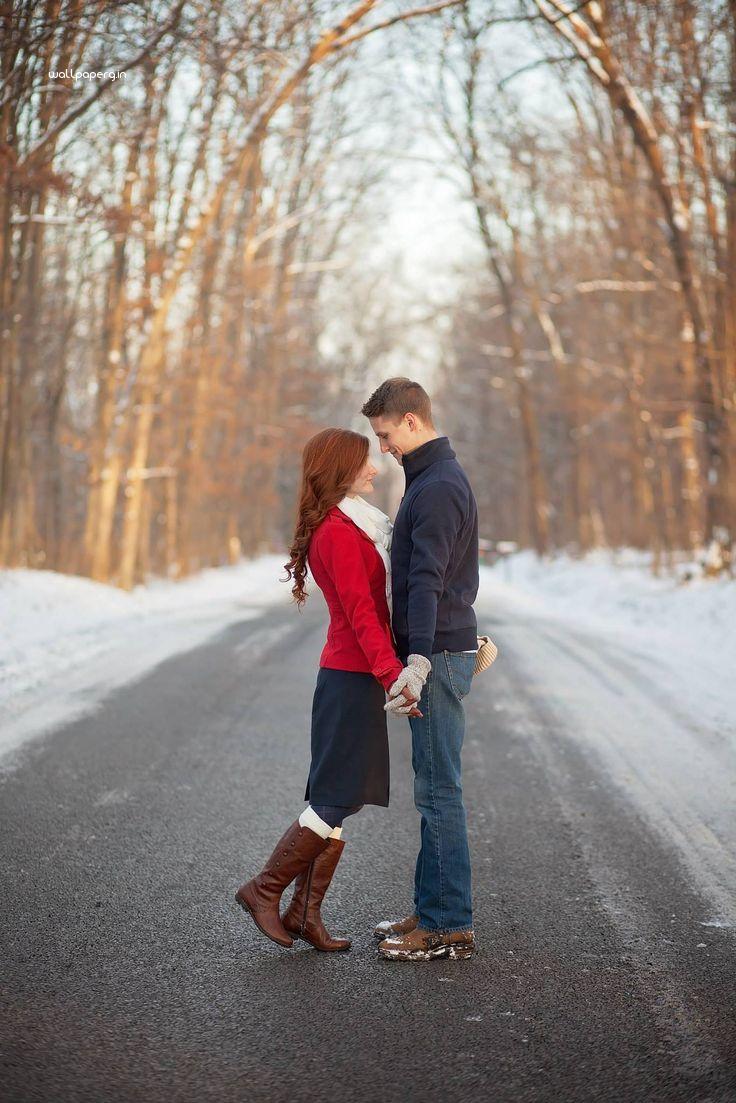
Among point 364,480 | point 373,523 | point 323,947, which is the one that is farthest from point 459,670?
point 323,947

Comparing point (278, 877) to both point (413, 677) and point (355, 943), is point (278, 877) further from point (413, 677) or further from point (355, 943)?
point (413, 677)

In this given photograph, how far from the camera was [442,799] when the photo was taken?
4219mm

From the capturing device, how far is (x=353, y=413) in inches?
2158

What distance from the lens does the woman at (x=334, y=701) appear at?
4.13 metres

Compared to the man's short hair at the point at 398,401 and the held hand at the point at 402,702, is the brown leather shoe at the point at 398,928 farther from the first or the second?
the man's short hair at the point at 398,401

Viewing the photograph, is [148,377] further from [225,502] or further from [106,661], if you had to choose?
[225,502]

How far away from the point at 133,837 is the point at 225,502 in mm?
28681

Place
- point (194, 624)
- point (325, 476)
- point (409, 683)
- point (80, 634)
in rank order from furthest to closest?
point (194, 624)
point (80, 634)
point (325, 476)
point (409, 683)

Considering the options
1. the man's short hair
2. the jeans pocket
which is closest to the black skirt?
the jeans pocket

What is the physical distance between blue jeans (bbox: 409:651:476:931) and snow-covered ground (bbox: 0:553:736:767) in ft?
13.1

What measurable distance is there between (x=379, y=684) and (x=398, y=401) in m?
1.04

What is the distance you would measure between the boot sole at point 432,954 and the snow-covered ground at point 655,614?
473 cm

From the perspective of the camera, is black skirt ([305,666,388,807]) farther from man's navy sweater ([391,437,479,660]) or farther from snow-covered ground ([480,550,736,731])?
snow-covered ground ([480,550,736,731])

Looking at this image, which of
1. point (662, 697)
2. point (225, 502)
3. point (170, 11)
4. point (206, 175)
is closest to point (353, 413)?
point (225, 502)
